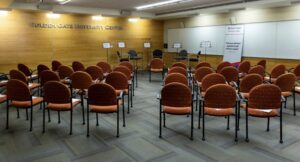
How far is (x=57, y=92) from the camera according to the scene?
4113 mm

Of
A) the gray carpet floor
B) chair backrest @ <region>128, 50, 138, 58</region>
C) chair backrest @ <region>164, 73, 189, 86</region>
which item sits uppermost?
chair backrest @ <region>128, 50, 138, 58</region>

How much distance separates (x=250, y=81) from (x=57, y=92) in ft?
12.2

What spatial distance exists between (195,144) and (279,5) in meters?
7.16

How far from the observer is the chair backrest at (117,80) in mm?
5301

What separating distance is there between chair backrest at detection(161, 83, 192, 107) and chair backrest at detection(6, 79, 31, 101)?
235 cm

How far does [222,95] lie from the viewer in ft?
12.3

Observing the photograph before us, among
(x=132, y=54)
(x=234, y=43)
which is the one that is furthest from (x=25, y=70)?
(x=234, y=43)

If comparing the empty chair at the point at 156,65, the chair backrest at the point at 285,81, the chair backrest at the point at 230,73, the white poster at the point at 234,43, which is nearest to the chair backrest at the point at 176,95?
the chair backrest at the point at 285,81

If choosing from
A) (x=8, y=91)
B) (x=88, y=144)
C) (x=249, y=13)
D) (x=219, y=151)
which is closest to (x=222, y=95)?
(x=219, y=151)

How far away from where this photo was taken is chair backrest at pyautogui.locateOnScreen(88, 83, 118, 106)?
3893mm

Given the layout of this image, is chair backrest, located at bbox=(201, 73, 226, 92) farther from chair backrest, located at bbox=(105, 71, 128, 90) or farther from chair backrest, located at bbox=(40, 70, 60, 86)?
chair backrest, located at bbox=(40, 70, 60, 86)

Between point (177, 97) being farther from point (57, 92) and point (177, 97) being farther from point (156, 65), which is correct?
point (156, 65)

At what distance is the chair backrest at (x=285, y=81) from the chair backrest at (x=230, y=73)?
→ 135 cm

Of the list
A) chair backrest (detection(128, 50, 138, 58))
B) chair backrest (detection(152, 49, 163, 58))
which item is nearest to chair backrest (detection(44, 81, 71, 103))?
chair backrest (detection(128, 50, 138, 58))
